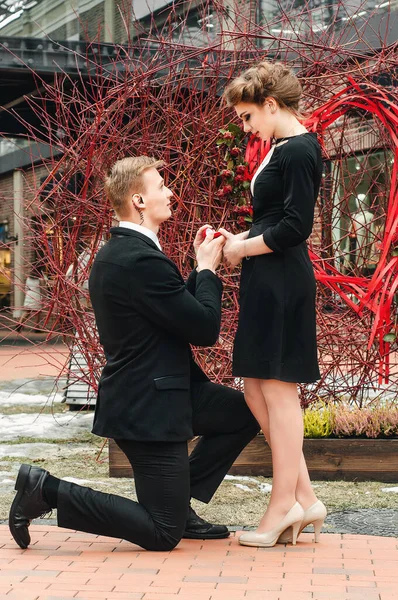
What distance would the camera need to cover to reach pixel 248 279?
12.3 feet

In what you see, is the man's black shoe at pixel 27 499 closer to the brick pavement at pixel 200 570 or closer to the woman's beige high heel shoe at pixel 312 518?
the brick pavement at pixel 200 570

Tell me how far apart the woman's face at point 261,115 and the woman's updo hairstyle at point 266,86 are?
17 mm

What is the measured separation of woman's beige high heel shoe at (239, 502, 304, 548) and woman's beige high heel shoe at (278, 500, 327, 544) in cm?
3

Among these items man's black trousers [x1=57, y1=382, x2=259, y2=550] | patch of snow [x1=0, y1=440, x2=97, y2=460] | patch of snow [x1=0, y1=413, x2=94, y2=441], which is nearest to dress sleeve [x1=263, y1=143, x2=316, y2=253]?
man's black trousers [x1=57, y1=382, x2=259, y2=550]

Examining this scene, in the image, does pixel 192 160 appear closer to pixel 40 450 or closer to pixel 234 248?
pixel 234 248

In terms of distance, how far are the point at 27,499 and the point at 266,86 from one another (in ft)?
5.84

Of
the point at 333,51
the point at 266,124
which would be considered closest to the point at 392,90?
the point at 333,51

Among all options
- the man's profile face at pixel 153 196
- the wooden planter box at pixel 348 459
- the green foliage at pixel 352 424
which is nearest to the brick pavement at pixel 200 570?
the wooden planter box at pixel 348 459

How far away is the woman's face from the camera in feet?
12.3

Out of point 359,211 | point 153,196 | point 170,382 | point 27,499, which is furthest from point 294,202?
point 359,211

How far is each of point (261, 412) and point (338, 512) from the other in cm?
89

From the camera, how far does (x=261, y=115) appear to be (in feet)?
12.3

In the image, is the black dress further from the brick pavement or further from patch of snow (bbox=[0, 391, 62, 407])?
patch of snow (bbox=[0, 391, 62, 407])

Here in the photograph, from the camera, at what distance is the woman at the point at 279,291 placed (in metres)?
3.63
